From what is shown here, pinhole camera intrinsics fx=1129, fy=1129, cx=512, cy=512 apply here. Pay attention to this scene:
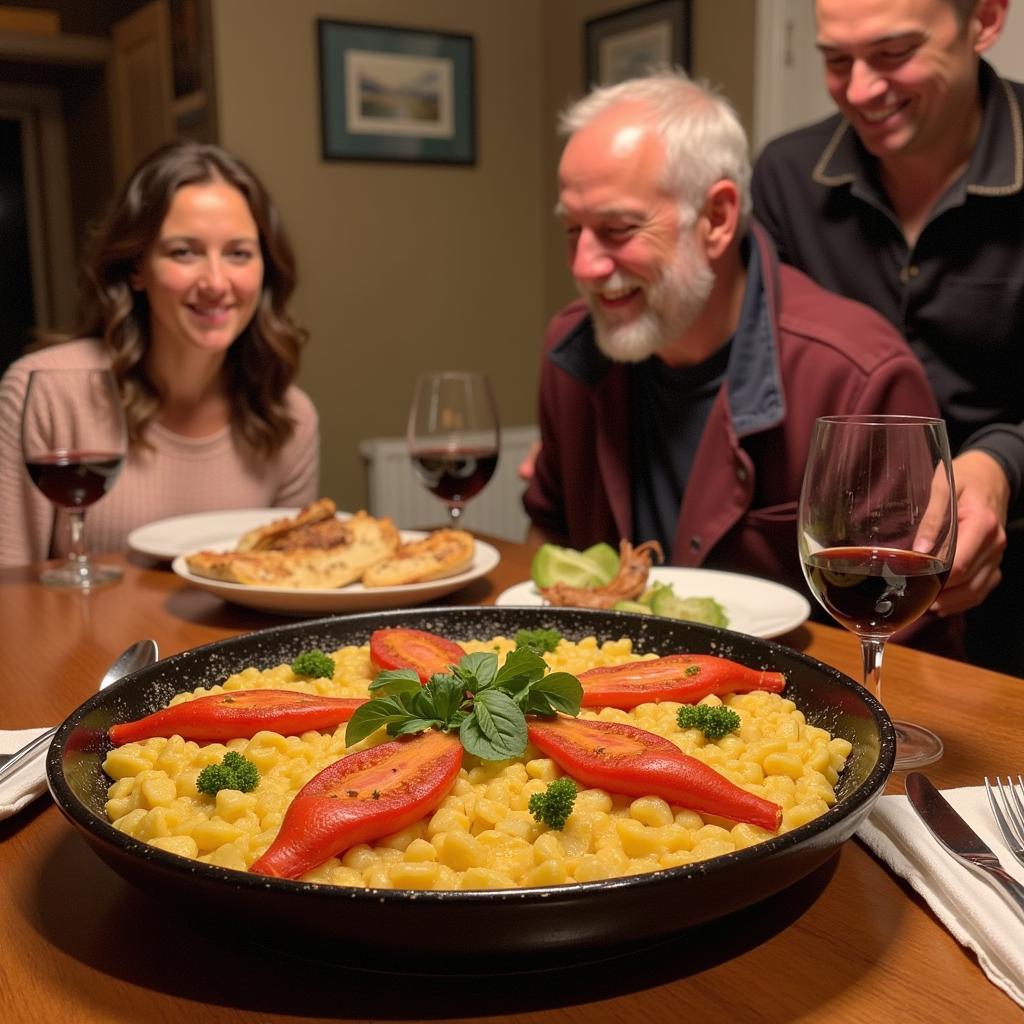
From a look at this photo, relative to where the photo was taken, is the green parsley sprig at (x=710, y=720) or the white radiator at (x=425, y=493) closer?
the green parsley sprig at (x=710, y=720)

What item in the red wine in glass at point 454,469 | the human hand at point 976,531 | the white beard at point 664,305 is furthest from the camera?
the white beard at point 664,305

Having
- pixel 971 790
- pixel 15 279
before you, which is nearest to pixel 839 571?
pixel 971 790

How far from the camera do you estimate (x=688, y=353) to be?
2.37m

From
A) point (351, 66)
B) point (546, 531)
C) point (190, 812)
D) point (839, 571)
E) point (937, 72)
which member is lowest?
point (546, 531)

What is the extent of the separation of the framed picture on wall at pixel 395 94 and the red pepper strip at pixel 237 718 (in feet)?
13.4

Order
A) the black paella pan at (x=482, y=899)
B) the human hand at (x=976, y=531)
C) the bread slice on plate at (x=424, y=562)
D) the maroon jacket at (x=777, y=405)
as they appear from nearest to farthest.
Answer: the black paella pan at (x=482, y=899) < the human hand at (x=976, y=531) < the bread slice on plate at (x=424, y=562) < the maroon jacket at (x=777, y=405)

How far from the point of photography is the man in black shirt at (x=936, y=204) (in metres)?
2.15

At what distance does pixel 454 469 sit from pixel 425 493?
3176 mm

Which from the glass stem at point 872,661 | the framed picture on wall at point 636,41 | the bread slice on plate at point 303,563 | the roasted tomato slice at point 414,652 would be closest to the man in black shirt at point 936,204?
the bread slice on plate at point 303,563

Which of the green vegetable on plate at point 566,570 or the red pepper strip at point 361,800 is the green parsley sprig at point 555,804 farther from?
the green vegetable on plate at point 566,570

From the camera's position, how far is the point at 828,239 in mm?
2434

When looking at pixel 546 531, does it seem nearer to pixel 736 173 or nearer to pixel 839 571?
pixel 736 173

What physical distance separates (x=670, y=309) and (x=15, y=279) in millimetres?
6342

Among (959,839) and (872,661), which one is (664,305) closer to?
(872,661)
